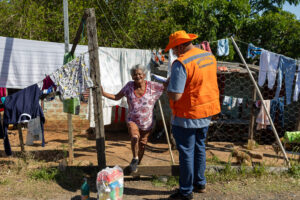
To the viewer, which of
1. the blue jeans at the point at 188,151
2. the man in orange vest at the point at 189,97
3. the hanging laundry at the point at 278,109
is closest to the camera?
the man in orange vest at the point at 189,97

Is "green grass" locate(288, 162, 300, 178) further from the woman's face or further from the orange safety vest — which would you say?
the woman's face

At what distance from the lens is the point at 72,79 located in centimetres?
407

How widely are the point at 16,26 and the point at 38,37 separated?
759 mm

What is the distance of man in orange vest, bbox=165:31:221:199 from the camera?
3082mm

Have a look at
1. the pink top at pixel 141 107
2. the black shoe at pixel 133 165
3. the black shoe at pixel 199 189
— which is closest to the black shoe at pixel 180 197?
the black shoe at pixel 199 189

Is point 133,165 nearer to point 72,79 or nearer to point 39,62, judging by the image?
point 72,79

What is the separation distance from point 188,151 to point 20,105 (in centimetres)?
258

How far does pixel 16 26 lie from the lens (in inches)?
360

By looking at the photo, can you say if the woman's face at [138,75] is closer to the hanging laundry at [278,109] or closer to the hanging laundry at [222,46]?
the hanging laundry at [222,46]

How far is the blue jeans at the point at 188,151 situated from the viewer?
10.7 feet

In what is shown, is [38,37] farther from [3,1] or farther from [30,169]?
[30,169]

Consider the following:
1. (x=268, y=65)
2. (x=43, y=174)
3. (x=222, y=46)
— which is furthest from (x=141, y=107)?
(x=268, y=65)

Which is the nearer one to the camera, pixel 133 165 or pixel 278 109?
pixel 133 165

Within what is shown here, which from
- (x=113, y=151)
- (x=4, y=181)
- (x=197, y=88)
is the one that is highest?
(x=197, y=88)
